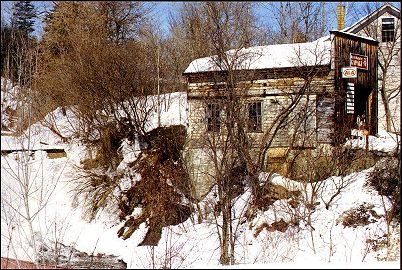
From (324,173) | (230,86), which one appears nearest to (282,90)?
(230,86)

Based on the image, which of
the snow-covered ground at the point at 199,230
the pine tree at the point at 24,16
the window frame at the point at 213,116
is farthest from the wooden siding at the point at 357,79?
the pine tree at the point at 24,16

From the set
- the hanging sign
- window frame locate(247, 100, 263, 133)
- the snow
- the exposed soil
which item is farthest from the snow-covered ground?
window frame locate(247, 100, 263, 133)

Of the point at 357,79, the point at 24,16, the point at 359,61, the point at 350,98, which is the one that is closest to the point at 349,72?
the point at 350,98

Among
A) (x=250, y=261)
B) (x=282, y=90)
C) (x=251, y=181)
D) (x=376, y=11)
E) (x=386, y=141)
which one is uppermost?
(x=376, y=11)

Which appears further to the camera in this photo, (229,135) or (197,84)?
(197,84)

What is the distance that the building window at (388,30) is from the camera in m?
18.0

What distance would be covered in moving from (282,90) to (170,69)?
18.9 ft

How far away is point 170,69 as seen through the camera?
1994 cm

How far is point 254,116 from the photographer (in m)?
15.5

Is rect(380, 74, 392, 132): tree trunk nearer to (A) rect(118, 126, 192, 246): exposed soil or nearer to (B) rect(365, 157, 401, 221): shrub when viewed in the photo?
(B) rect(365, 157, 401, 221): shrub

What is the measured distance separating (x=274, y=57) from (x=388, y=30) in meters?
4.88

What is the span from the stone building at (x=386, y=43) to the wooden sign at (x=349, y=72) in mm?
2457

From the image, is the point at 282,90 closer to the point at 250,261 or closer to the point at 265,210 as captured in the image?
the point at 265,210

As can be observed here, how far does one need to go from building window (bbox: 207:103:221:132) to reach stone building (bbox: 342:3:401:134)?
17.2ft
